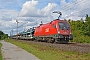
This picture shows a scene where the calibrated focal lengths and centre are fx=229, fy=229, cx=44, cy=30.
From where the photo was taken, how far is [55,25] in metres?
33.7

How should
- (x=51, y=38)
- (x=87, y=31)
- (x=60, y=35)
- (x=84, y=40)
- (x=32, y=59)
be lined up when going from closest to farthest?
(x=32, y=59) → (x=60, y=35) → (x=51, y=38) → (x=84, y=40) → (x=87, y=31)

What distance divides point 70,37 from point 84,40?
39.7 ft

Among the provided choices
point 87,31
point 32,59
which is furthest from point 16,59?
point 87,31

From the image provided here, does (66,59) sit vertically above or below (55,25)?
below

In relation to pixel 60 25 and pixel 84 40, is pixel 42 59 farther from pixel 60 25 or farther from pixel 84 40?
pixel 84 40

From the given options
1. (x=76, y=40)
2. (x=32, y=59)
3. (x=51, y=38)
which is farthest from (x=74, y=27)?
(x=32, y=59)

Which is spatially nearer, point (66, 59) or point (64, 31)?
point (66, 59)

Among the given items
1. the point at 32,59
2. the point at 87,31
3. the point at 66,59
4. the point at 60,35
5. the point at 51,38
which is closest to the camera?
the point at 66,59

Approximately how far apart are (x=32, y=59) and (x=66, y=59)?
231 cm

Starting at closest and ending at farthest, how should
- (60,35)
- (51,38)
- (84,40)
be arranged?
1. (60,35)
2. (51,38)
3. (84,40)

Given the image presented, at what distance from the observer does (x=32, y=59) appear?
48.5ft

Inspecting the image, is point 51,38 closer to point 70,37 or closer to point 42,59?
point 70,37

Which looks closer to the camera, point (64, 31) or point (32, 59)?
point (32, 59)

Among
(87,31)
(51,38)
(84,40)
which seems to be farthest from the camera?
(87,31)
